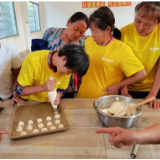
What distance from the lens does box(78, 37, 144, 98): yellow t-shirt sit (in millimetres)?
1096

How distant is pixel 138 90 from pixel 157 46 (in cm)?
42

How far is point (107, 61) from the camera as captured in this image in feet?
3.77

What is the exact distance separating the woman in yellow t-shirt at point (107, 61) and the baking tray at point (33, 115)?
1.31 feet

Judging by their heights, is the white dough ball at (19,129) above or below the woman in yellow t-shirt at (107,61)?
below

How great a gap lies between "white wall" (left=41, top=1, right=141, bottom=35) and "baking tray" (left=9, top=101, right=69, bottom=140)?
4.28m

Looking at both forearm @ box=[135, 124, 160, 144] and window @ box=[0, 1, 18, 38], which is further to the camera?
window @ box=[0, 1, 18, 38]

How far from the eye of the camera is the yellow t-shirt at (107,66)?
1.10m

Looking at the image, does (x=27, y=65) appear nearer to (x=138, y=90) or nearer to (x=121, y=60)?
(x=121, y=60)

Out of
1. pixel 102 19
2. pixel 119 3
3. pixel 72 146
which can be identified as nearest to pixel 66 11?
pixel 119 3

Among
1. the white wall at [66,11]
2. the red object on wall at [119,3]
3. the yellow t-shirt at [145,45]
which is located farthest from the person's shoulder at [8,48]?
the red object on wall at [119,3]

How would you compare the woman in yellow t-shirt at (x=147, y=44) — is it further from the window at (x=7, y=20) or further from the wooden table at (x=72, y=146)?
the window at (x=7, y=20)

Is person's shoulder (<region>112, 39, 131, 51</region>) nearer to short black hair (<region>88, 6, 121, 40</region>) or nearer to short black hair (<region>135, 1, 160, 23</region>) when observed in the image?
short black hair (<region>88, 6, 121, 40</region>)

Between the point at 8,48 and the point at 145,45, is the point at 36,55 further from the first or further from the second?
the point at 145,45

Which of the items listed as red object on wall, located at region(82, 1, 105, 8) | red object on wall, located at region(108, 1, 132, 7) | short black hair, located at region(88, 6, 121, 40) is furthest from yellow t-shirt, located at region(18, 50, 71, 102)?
red object on wall, located at region(108, 1, 132, 7)
